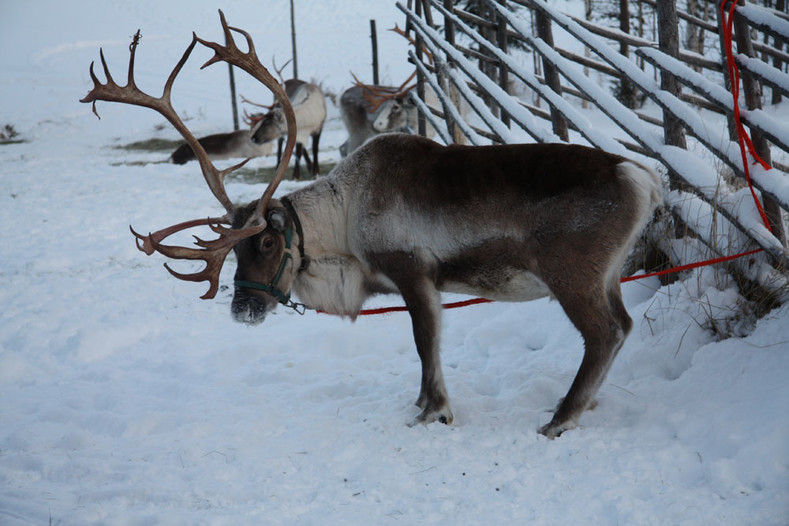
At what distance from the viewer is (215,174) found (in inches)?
139

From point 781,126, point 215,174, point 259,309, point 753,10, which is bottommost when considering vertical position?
point 259,309

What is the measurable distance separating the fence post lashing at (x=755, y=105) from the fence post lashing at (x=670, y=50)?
40 centimetres

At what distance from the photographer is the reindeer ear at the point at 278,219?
3.31 m

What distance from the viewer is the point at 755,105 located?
3107mm

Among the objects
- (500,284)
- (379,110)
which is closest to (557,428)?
(500,284)

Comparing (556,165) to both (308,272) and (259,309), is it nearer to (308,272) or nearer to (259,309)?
(308,272)

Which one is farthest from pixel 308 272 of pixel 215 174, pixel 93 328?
pixel 93 328

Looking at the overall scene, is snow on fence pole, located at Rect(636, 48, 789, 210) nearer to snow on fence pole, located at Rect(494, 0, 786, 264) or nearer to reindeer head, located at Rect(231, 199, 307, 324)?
snow on fence pole, located at Rect(494, 0, 786, 264)

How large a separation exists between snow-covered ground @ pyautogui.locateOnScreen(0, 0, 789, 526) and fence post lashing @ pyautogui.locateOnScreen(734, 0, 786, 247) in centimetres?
39

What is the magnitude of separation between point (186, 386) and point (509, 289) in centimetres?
199

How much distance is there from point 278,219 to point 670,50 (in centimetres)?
234

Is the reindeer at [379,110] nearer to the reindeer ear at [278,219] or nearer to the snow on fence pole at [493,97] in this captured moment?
the snow on fence pole at [493,97]

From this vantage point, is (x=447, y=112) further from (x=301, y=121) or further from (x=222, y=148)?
(x=222, y=148)

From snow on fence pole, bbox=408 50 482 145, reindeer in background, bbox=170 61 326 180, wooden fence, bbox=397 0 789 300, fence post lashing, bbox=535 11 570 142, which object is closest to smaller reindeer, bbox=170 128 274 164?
reindeer in background, bbox=170 61 326 180
